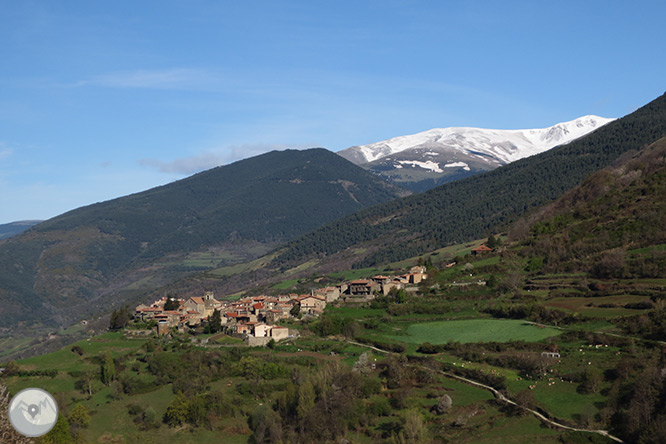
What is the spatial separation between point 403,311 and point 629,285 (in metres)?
24.1

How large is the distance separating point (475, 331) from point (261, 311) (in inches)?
1183

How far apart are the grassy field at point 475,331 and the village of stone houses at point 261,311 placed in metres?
13.8

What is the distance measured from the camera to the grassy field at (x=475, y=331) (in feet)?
211

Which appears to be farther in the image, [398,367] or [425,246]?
[425,246]

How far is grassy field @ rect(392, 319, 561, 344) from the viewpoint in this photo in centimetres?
6444

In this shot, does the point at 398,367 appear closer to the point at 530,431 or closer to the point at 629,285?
the point at 530,431

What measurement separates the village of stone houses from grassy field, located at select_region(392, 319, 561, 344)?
45.3ft

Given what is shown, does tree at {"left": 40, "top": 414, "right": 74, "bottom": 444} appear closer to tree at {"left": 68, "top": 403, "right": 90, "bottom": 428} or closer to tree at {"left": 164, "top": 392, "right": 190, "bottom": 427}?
tree at {"left": 68, "top": 403, "right": 90, "bottom": 428}

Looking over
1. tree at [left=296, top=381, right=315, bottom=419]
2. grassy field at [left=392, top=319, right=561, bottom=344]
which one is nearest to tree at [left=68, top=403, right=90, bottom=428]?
tree at [left=296, top=381, right=315, bottom=419]

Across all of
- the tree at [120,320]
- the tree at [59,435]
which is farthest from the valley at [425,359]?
the tree at [59,435]

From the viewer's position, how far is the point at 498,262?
317 feet

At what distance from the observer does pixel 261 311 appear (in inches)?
3514

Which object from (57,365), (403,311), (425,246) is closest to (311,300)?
(403,311)

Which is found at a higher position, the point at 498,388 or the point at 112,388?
the point at 112,388
